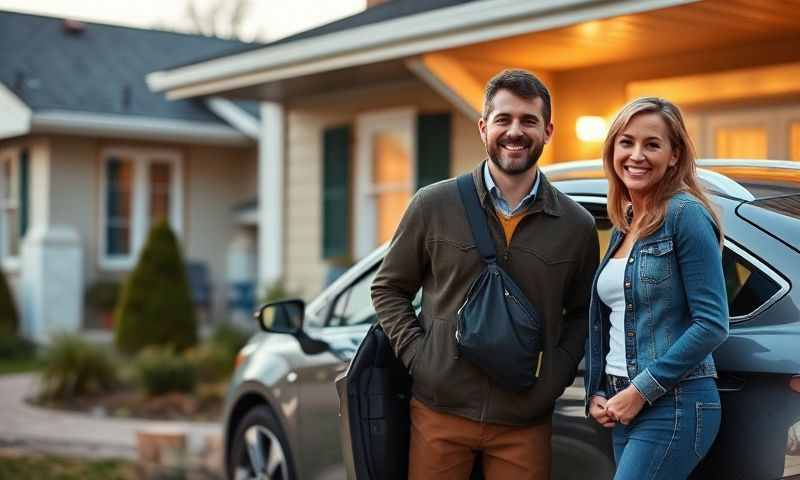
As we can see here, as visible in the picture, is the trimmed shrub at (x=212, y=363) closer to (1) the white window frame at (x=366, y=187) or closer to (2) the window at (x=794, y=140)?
(1) the white window frame at (x=366, y=187)

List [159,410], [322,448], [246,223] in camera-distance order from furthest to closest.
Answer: [246,223]
[159,410]
[322,448]

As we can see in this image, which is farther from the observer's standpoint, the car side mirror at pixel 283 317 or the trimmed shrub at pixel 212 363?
the trimmed shrub at pixel 212 363

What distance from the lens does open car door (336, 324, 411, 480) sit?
3.79 metres

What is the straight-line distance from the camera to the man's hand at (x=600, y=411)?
10.9 ft

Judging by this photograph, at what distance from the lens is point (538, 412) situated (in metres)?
3.57

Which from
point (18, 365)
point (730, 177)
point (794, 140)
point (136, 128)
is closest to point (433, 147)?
point (794, 140)

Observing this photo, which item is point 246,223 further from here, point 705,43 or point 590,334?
point 590,334

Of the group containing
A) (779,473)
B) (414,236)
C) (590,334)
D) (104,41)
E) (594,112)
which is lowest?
(779,473)

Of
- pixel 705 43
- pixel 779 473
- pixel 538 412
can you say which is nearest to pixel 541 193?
pixel 538 412

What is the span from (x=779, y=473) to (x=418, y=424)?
Answer: 1.15m

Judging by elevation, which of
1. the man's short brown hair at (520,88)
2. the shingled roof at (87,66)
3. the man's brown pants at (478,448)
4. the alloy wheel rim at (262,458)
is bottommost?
the alloy wheel rim at (262,458)

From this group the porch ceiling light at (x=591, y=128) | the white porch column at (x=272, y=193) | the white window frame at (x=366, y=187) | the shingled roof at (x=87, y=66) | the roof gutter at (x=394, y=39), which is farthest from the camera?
the shingled roof at (x=87, y=66)

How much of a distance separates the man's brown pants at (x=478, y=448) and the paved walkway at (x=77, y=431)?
449 cm

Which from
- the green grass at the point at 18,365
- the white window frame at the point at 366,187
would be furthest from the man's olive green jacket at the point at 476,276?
the green grass at the point at 18,365
